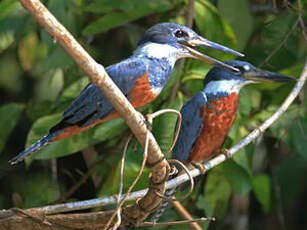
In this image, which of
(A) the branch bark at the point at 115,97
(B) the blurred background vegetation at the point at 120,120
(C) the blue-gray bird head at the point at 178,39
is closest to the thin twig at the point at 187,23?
(B) the blurred background vegetation at the point at 120,120

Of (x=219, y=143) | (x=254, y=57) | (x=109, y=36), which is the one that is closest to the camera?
(x=219, y=143)

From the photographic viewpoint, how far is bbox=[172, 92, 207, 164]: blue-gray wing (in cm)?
259

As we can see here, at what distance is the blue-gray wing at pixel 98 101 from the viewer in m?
2.08

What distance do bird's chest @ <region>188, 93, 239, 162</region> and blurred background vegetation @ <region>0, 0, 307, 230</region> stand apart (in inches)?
9.2

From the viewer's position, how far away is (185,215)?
115 inches

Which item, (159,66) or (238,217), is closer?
(159,66)

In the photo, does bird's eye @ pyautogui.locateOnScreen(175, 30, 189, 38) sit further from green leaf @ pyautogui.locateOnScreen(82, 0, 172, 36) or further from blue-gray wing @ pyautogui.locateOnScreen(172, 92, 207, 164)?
green leaf @ pyautogui.locateOnScreen(82, 0, 172, 36)

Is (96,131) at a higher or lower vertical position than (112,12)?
lower

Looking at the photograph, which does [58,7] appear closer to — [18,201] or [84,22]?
[84,22]

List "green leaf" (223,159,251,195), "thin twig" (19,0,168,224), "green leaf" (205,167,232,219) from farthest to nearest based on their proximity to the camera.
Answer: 1. "green leaf" (205,167,232,219)
2. "green leaf" (223,159,251,195)
3. "thin twig" (19,0,168,224)

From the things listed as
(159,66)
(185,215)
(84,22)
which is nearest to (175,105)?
(185,215)

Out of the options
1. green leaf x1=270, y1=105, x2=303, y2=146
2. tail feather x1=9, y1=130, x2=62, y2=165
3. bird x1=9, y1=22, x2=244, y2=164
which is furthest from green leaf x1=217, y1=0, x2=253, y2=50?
tail feather x1=9, y1=130, x2=62, y2=165

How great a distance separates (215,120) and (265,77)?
0.93ft

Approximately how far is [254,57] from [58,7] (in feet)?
3.83
